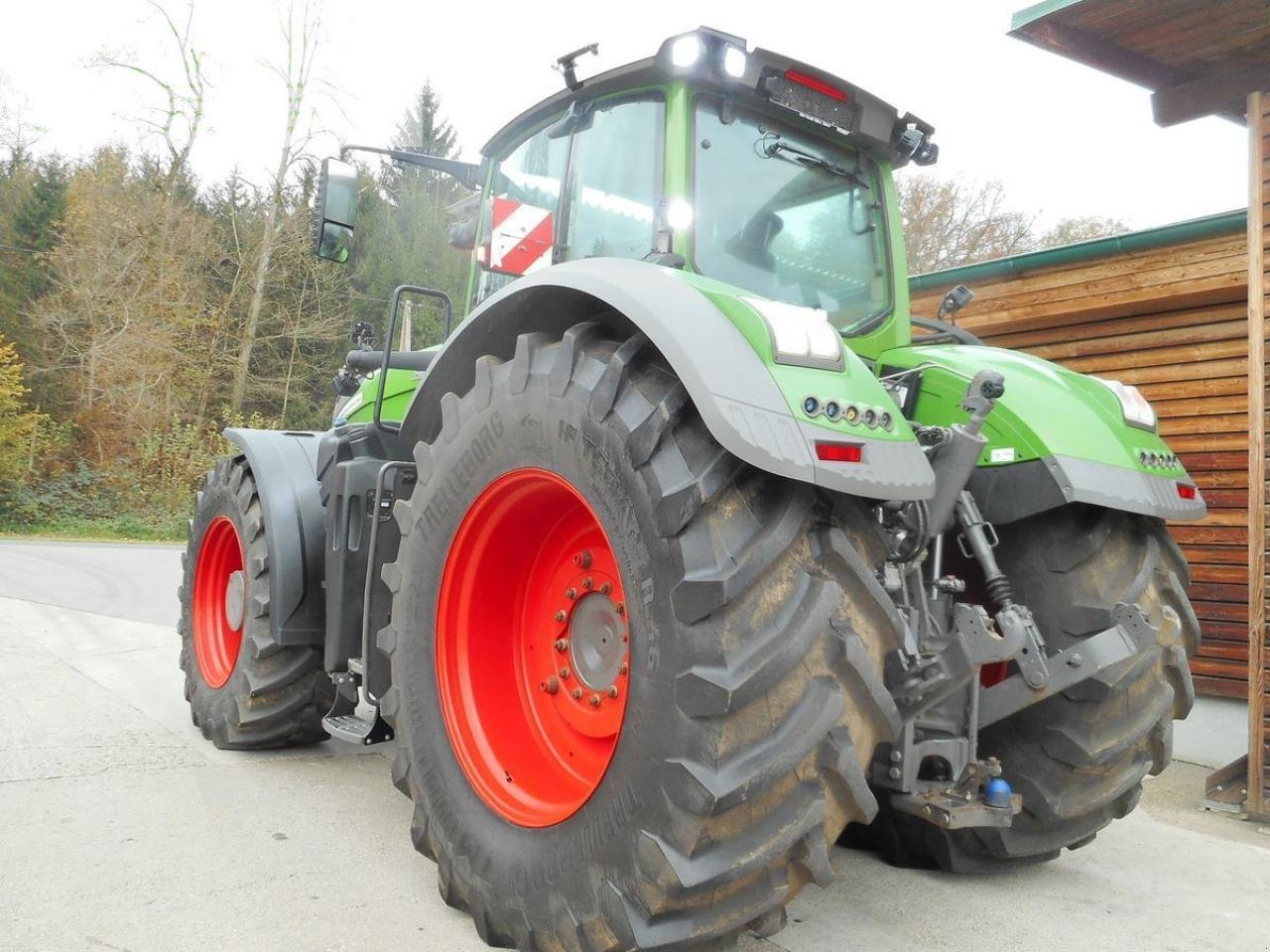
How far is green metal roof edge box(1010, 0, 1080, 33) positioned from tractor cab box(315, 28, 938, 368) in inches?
53.9

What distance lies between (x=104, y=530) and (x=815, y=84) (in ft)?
67.0

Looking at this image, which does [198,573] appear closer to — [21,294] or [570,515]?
[570,515]

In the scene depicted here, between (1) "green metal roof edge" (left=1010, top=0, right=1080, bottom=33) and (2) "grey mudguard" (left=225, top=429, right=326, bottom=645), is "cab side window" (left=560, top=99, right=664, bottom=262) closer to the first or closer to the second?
(2) "grey mudguard" (left=225, top=429, right=326, bottom=645)

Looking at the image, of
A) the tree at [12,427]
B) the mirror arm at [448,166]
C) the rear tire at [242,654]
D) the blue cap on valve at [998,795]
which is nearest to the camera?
the blue cap on valve at [998,795]

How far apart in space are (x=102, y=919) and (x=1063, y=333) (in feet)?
19.2

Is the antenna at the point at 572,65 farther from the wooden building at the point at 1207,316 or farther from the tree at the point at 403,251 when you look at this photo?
the tree at the point at 403,251

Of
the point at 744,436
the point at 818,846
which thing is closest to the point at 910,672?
the point at 818,846

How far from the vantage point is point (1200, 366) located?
547 centimetres

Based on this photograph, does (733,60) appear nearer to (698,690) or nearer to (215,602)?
(698,690)

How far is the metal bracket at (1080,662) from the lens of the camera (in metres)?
2.31

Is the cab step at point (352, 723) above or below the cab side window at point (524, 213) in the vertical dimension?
below

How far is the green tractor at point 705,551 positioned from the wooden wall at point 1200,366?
249cm

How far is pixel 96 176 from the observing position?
24125 millimetres

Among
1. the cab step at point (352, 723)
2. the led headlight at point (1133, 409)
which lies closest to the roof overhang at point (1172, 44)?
the led headlight at point (1133, 409)
